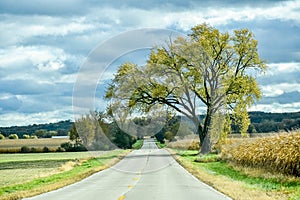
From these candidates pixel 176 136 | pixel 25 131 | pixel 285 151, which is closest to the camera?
pixel 285 151

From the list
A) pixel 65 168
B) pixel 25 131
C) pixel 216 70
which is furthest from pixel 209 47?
pixel 25 131

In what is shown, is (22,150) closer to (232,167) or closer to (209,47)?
(209,47)

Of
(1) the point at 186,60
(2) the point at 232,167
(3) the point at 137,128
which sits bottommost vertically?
(2) the point at 232,167

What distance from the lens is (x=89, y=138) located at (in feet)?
134

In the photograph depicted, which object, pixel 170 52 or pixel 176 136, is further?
pixel 170 52

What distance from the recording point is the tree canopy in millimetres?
50875

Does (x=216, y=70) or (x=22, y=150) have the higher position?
(x=216, y=70)

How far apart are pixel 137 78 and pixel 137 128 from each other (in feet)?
35.5

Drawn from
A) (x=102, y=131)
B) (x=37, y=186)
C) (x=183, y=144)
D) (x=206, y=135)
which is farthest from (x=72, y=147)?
(x=37, y=186)

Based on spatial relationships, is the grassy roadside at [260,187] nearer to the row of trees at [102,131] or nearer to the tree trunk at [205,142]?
the row of trees at [102,131]

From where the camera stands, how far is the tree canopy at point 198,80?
50875mm

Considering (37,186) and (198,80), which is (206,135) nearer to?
(198,80)

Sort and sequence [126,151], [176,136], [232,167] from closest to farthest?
[232,167] < [176,136] < [126,151]

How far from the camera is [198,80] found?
50.9m
